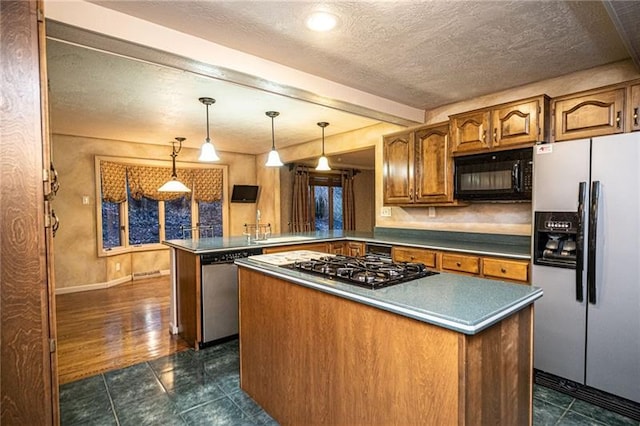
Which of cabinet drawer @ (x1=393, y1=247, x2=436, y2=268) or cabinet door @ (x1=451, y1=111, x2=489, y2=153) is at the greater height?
cabinet door @ (x1=451, y1=111, x2=489, y2=153)

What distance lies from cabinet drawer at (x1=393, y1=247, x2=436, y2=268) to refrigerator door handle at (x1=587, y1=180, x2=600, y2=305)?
1215 millimetres

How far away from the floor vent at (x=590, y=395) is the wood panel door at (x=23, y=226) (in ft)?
9.63

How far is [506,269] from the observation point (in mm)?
2717

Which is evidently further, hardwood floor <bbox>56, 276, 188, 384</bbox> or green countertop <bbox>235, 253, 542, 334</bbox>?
hardwood floor <bbox>56, 276, 188, 384</bbox>

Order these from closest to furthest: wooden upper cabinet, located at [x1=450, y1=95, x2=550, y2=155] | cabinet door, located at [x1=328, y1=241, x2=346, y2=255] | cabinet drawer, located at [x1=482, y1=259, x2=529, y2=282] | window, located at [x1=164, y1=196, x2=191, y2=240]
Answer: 1. cabinet drawer, located at [x1=482, y1=259, x2=529, y2=282]
2. wooden upper cabinet, located at [x1=450, y1=95, x2=550, y2=155]
3. cabinet door, located at [x1=328, y1=241, x2=346, y2=255]
4. window, located at [x1=164, y1=196, x2=191, y2=240]

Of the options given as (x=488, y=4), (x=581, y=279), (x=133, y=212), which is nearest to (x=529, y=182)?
(x=581, y=279)

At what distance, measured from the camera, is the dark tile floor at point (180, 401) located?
2053mm

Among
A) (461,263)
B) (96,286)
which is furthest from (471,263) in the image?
(96,286)

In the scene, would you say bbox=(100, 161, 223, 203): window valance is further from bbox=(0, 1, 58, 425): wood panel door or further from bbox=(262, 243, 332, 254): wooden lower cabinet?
bbox=(0, 1, 58, 425): wood panel door

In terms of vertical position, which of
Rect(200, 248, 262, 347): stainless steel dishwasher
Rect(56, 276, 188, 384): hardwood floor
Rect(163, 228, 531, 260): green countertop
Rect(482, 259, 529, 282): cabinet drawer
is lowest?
Rect(56, 276, 188, 384): hardwood floor

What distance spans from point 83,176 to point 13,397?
497cm

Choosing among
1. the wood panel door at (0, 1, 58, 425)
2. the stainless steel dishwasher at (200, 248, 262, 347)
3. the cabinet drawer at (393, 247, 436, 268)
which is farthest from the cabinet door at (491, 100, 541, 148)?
the wood panel door at (0, 1, 58, 425)

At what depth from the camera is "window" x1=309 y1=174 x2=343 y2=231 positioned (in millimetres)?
7367

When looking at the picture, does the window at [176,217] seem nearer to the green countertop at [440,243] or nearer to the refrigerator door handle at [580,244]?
the green countertop at [440,243]
